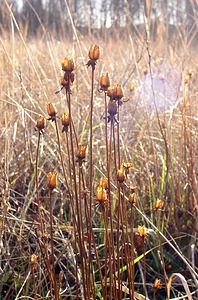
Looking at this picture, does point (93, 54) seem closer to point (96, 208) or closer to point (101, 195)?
point (101, 195)

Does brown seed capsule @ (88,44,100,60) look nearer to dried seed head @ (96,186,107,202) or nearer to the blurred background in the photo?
dried seed head @ (96,186,107,202)

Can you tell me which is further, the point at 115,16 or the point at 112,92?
the point at 115,16

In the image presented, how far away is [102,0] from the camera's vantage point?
2.56 metres

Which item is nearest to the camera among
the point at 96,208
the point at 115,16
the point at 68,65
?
the point at 68,65

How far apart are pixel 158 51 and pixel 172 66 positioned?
0.52 metres

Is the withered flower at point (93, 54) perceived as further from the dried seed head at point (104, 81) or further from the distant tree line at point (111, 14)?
the distant tree line at point (111, 14)

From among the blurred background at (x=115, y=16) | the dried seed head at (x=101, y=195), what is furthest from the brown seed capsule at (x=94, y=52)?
the blurred background at (x=115, y=16)

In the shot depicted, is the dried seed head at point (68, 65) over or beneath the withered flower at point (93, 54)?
beneath

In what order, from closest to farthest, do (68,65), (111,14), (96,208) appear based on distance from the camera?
(68,65) → (96,208) → (111,14)

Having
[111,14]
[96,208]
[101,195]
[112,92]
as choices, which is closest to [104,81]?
[112,92]

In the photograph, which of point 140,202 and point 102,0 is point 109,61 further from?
point 140,202

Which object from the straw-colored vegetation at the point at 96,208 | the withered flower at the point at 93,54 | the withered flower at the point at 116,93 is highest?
the withered flower at the point at 93,54

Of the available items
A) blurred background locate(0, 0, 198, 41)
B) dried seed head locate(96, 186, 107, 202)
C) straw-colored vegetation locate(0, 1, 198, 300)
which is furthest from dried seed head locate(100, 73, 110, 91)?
blurred background locate(0, 0, 198, 41)

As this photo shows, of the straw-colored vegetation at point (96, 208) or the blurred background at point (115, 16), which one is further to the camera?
the blurred background at point (115, 16)
